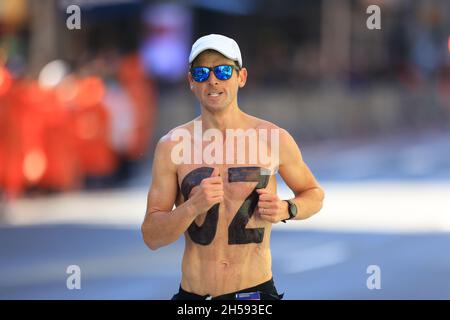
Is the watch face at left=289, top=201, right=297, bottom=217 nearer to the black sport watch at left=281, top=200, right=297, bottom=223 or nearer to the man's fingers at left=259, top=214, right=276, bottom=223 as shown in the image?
the black sport watch at left=281, top=200, right=297, bottom=223

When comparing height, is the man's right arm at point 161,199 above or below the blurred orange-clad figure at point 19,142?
below

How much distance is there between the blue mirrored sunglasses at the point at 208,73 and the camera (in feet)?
14.7

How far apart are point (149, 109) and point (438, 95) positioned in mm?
20862

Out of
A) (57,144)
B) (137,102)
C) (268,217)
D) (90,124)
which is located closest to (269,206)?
(268,217)

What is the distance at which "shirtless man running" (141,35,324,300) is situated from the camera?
4.49 metres

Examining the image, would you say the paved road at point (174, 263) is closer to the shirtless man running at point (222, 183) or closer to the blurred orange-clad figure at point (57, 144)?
the blurred orange-clad figure at point (57, 144)

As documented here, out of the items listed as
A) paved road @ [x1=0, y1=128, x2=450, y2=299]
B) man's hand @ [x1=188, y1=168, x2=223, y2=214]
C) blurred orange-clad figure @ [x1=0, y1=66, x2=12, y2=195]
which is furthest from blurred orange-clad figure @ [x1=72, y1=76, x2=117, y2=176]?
man's hand @ [x1=188, y1=168, x2=223, y2=214]

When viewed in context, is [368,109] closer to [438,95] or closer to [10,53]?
[438,95]

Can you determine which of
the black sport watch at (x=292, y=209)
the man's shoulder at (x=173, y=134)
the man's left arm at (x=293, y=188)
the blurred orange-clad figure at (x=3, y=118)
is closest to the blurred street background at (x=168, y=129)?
the blurred orange-clad figure at (x=3, y=118)

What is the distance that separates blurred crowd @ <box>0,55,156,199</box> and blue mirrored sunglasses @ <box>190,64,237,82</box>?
38.9ft

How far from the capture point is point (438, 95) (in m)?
40.5

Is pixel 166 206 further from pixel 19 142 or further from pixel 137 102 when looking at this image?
pixel 137 102
